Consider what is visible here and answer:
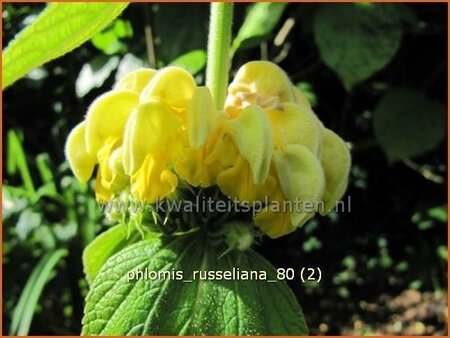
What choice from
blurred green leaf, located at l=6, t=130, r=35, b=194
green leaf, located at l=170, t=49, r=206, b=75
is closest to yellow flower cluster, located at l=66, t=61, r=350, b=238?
green leaf, located at l=170, t=49, r=206, b=75

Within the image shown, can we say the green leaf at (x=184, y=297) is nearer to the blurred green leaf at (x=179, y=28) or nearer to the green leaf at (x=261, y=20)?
the green leaf at (x=261, y=20)

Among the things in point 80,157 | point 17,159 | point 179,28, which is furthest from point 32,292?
point 80,157

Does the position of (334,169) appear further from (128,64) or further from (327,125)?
(327,125)

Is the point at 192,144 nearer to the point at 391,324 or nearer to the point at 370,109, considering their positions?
the point at 370,109

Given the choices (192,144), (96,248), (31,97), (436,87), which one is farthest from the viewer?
(31,97)

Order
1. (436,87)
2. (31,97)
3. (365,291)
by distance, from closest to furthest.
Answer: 1. (436,87)
2. (31,97)
3. (365,291)

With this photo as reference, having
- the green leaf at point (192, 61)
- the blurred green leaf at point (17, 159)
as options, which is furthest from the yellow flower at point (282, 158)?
the blurred green leaf at point (17, 159)

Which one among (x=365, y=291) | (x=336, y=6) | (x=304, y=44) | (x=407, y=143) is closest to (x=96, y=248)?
(x=336, y=6)
